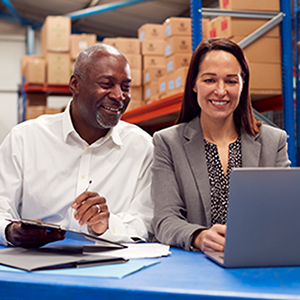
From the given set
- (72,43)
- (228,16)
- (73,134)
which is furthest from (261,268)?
(72,43)

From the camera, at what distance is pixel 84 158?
1.64 m

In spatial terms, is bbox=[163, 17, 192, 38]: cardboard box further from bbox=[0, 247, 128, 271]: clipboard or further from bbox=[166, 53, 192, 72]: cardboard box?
bbox=[0, 247, 128, 271]: clipboard

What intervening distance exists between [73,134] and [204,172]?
604 millimetres

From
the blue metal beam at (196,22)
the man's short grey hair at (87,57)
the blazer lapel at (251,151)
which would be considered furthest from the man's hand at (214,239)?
the blue metal beam at (196,22)

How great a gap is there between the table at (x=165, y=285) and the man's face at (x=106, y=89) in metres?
0.94

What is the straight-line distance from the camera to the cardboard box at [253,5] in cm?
282

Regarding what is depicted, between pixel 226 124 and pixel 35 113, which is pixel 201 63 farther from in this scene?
pixel 35 113

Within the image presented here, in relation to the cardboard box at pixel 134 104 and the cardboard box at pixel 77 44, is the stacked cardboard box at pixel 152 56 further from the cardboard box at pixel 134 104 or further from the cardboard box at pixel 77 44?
the cardboard box at pixel 77 44

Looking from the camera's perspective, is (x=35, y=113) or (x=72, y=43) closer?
(x=72, y=43)

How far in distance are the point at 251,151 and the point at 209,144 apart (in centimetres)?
17

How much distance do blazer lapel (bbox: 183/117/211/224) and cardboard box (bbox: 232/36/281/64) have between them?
150 centimetres

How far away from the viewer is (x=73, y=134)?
1.67m

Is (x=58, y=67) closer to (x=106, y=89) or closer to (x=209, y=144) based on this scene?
(x=106, y=89)

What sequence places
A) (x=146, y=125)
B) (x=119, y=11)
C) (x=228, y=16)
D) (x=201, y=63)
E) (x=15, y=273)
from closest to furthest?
(x=15, y=273), (x=201, y=63), (x=228, y=16), (x=146, y=125), (x=119, y=11)
